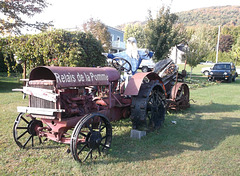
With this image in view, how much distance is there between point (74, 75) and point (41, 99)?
0.70m

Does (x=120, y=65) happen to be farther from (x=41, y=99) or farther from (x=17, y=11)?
(x=17, y=11)

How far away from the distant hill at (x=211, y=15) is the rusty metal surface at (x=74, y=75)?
112 metres

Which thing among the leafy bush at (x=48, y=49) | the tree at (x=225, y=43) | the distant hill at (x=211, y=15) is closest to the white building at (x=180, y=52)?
the leafy bush at (x=48, y=49)

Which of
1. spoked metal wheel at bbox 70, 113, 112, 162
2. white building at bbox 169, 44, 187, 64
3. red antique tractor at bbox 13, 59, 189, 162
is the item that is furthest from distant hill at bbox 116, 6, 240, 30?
spoked metal wheel at bbox 70, 113, 112, 162

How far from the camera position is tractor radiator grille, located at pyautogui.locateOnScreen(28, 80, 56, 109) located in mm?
3432

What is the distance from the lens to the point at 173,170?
3.29 m

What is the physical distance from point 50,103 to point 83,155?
107 cm

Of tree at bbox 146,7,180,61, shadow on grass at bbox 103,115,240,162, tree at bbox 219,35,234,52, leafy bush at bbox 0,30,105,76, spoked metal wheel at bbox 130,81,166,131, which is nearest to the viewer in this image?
shadow on grass at bbox 103,115,240,162

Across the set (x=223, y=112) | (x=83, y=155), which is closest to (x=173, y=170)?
(x=83, y=155)

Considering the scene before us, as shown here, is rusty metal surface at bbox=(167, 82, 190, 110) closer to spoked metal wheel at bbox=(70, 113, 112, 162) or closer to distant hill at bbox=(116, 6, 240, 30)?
spoked metal wheel at bbox=(70, 113, 112, 162)

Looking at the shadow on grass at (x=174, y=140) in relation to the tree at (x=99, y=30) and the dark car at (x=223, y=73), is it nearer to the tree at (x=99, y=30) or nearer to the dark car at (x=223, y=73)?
the dark car at (x=223, y=73)

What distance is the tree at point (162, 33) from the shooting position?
16.0 metres

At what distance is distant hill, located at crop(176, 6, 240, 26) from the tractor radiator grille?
113m

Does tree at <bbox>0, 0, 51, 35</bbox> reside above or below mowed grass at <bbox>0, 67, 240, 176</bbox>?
above
